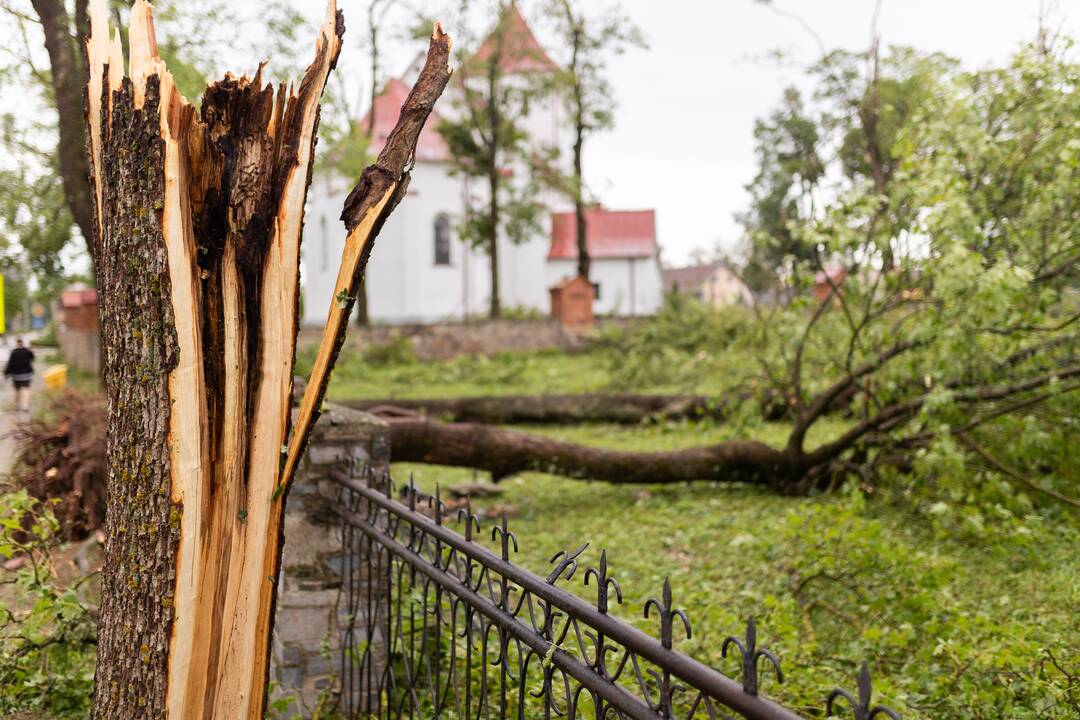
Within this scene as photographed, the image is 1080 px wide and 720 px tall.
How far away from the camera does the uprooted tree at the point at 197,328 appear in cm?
231

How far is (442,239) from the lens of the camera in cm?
3120

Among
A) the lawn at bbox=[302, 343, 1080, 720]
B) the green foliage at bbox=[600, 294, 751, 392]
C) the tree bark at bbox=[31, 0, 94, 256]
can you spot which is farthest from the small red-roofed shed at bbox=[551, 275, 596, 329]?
the lawn at bbox=[302, 343, 1080, 720]

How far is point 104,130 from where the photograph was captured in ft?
7.86

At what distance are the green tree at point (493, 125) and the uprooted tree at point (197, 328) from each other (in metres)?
21.5

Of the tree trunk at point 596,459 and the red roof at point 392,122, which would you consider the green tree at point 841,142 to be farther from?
the red roof at point 392,122

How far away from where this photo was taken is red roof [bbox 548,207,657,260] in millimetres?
33750

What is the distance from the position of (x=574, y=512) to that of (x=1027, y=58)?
504cm

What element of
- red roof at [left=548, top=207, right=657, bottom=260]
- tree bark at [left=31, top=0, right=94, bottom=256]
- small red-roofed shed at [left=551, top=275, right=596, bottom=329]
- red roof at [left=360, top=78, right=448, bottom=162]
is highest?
red roof at [left=360, top=78, right=448, bottom=162]

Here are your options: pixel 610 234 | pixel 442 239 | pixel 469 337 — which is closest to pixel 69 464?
pixel 469 337

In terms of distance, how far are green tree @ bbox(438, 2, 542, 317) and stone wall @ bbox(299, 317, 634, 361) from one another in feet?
4.36

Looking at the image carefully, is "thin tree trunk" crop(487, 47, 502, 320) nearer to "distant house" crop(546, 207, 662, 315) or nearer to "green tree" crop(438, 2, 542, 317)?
"green tree" crop(438, 2, 542, 317)

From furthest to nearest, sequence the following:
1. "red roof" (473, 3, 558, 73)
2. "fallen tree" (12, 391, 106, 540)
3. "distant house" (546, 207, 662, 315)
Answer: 1. "distant house" (546, 207, 662, 315)
2. "red roof" (473, 3, 558, 73)
3. "fallen tree" (12, 391, 106, 540)

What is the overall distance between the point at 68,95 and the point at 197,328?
8.00m

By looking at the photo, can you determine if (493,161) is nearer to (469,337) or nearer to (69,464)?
(469,337)
